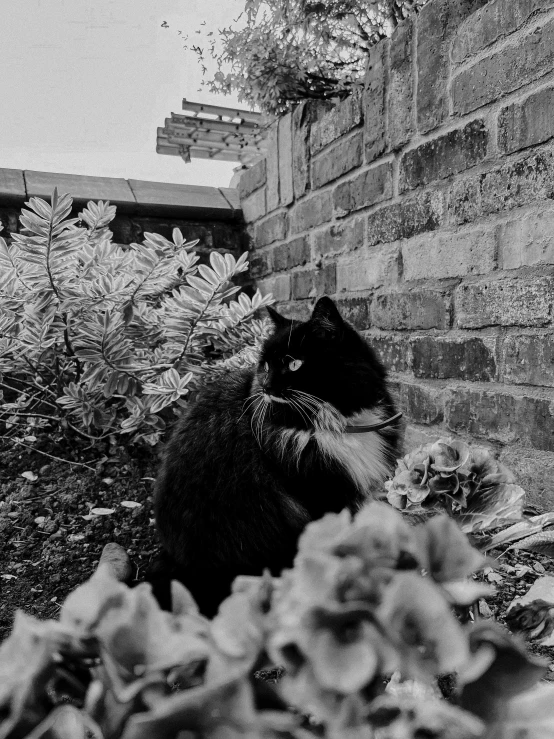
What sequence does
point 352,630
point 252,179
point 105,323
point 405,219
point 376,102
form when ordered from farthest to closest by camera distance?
point 252,179
point 376,102
point 405,219
point 105,323
point 352,630

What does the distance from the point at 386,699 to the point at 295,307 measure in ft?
8.87

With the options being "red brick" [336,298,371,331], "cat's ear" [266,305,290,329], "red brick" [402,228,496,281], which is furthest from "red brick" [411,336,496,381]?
"cat's ear" [266,305,290,329]

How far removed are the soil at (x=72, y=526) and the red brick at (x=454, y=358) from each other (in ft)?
1.87

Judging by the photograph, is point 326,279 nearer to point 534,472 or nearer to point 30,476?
point 534,472

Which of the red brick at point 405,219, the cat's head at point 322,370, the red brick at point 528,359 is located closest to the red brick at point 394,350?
the red brick at point 405,219

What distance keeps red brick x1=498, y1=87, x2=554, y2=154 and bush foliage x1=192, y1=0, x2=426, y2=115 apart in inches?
83.8

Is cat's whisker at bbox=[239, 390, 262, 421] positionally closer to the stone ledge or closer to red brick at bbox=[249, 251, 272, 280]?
red brick at bbox=[249, 251, 272, 280]

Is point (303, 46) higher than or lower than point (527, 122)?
higher

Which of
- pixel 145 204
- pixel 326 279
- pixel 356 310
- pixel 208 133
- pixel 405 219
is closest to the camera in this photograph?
pixel 405 219

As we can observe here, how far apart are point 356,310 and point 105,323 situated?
1.08 m

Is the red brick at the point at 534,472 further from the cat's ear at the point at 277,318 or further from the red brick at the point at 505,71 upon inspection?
the red brick at the point at 505,71

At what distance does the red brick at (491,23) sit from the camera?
5.01 ft

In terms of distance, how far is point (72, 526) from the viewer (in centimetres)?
182

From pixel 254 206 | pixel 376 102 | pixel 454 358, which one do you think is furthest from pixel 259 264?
pixel 454 358
